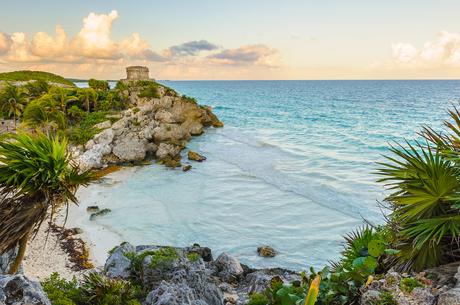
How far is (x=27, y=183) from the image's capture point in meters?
7.27

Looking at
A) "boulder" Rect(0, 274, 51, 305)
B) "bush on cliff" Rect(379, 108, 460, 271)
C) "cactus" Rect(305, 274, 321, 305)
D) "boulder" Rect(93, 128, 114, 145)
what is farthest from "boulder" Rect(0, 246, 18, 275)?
"boulder" Rect(93, 128, 114, 145)

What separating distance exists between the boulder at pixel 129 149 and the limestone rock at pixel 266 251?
2183 centimetres

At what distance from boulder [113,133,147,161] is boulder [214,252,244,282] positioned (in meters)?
24.0

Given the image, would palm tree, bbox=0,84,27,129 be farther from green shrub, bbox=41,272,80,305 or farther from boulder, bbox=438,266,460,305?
boulder, bbox=438,266,460,305

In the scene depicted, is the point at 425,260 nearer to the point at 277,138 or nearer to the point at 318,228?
the point at 318,228

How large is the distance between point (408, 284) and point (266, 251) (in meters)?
12.4

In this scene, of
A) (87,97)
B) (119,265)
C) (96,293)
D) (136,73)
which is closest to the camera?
(96,293)

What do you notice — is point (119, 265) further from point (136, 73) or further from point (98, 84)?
point (136, 73)

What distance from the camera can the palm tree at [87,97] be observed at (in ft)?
161

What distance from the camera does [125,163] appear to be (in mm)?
35219

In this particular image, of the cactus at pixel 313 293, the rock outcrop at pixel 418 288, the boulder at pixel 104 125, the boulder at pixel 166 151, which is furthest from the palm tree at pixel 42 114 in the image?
the cactus at pixel 313 293

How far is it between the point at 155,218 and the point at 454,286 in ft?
60.8

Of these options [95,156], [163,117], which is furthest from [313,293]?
[163,117]

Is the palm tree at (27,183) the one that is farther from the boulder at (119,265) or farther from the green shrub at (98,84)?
the green shrub at (98,84)
